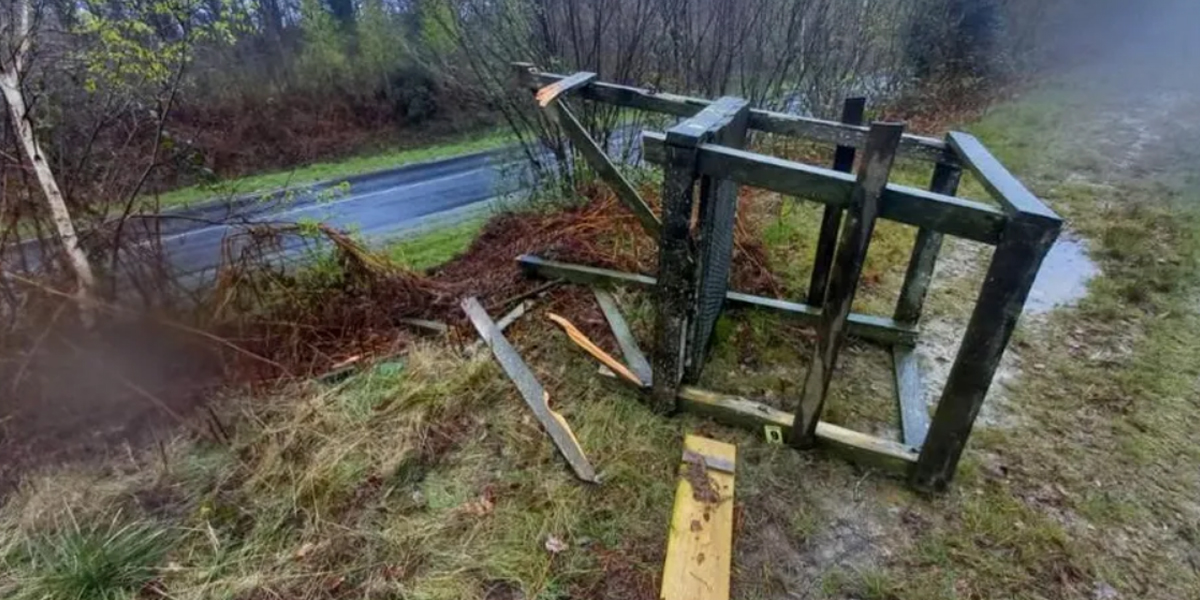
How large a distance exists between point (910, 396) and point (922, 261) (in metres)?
0.67

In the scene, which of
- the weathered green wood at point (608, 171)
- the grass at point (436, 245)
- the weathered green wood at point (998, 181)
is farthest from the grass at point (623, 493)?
the grass at point (436, 245)

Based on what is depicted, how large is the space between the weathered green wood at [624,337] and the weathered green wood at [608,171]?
0.54 m

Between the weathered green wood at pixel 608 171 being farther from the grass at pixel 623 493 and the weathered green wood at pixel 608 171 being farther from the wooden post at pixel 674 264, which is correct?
the grass at pixel 623 493

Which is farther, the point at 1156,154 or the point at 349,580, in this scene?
the point at 1156,154

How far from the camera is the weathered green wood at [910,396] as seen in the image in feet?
7.98

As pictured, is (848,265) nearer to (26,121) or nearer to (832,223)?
(832,223)

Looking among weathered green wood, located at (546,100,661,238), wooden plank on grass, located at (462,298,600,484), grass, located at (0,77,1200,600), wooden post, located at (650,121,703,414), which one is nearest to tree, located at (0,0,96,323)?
grass, located at (0,77,1200,600)

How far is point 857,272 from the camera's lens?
76.4 inches

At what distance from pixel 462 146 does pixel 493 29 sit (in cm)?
913

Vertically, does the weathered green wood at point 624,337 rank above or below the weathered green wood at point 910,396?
above

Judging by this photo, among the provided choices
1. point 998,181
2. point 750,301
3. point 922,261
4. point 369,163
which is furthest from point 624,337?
point 369,163

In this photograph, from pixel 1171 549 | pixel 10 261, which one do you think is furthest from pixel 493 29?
pixel 1171 549

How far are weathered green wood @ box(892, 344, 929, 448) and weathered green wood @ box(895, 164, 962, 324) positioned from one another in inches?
7.5

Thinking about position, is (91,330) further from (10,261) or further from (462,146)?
(462,146)
